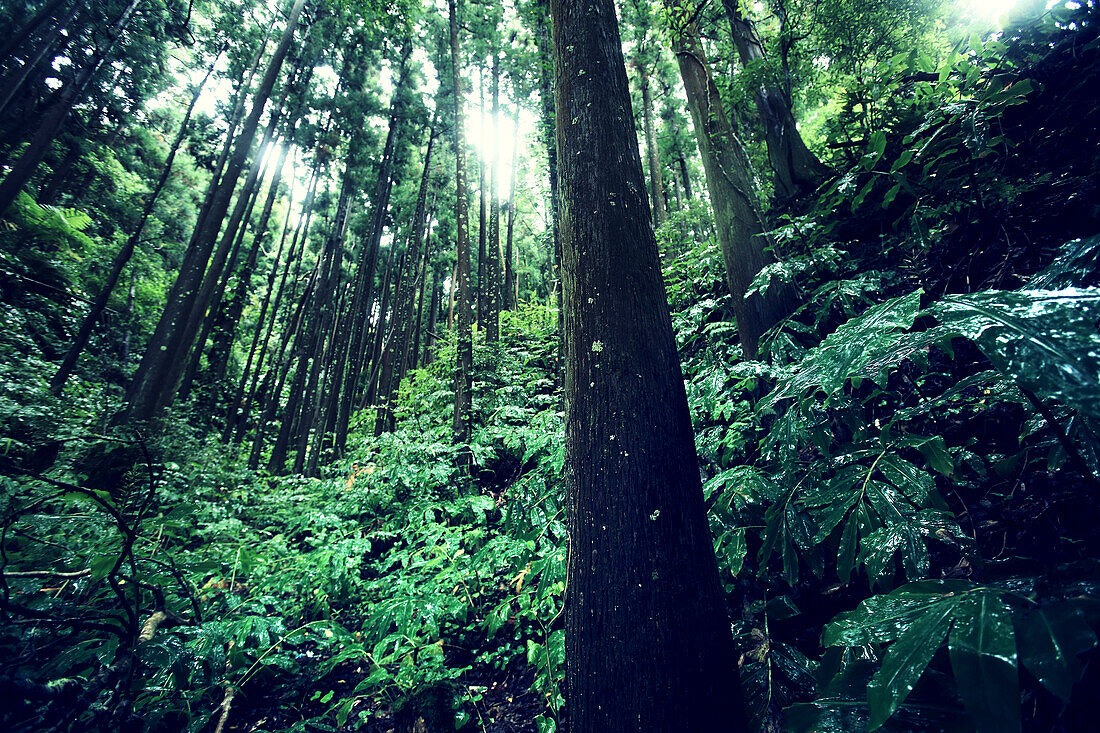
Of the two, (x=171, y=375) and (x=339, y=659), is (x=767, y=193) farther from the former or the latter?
(x=171, y=375)

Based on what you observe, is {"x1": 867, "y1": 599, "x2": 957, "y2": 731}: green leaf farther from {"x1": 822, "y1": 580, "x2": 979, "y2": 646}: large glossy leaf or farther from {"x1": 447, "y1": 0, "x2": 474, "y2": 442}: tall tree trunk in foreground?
{"x1": 447, "y1": 0, "x2": 474, "y2": 442}: tall tree trunk in foreground

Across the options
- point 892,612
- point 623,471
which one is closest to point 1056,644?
point 892,612

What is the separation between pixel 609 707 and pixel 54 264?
1315 centimetres

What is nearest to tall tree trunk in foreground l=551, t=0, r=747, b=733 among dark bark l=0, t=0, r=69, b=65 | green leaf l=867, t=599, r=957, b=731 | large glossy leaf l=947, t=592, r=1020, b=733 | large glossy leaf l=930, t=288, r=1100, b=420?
green leaf l=867, t=599, r=957, b=731

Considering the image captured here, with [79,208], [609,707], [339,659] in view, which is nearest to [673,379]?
[609,707]

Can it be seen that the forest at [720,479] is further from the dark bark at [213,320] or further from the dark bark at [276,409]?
the dark bark at [213,320]

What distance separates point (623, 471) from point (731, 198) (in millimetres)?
2923

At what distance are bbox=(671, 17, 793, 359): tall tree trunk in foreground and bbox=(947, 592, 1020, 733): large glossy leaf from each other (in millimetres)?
2307

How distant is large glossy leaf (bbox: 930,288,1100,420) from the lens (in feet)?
1.84

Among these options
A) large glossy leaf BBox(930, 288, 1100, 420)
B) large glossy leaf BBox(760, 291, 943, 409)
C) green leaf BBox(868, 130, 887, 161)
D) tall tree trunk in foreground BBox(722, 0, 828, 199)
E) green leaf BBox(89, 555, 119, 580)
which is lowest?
green leaf BBox(89, 555, 119, 580)

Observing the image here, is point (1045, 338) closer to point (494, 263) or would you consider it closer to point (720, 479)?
point (720, 479)

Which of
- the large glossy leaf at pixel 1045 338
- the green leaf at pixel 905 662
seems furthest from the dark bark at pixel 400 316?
the large glossy leaf at pixel 1045 338

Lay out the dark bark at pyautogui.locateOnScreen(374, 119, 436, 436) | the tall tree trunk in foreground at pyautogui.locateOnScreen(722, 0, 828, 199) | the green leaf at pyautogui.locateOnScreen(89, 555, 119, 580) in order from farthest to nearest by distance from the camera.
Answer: the dark bark at pyautogui.locateOnScreen(374, 119, 436, 436) < the tall tree trunk in foreground at pyautogui.locateOnScreen(722, 0, 828, 199) < the green leaf at pyautogui.locateOnScreen(89, 555, 119, 580)

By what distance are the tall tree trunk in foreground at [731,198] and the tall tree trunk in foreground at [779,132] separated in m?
0.89
